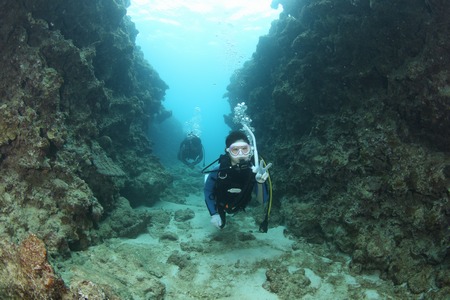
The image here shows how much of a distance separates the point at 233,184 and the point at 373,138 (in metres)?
2.79

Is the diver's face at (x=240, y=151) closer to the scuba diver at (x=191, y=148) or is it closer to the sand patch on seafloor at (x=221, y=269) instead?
the sand patch on seafloor at (x=221, y=269)

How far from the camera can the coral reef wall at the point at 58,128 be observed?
466 cm

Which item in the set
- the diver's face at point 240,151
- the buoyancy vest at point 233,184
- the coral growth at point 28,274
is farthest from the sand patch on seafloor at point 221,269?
the diver's face at point 240,151

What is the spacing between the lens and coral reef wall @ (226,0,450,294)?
14.7 ft

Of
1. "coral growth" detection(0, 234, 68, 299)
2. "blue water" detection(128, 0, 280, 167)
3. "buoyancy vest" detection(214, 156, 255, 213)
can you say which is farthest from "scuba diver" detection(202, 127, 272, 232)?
"blue water" detection(128, 0, 280, 167)

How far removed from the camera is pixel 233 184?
17.3 ft

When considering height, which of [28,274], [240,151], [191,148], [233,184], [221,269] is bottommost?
[221,269]

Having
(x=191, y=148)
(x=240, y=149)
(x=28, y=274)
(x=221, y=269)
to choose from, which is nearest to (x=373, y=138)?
(x=240, y=149)

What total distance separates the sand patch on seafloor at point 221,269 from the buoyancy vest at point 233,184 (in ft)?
2.90

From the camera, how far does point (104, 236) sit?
543 centimetres

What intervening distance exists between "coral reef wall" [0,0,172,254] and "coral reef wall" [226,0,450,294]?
398cm

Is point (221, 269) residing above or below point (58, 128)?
below

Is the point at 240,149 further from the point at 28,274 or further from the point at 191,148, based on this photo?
the point at 191,148

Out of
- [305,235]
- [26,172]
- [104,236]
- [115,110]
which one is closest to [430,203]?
[305,235]
